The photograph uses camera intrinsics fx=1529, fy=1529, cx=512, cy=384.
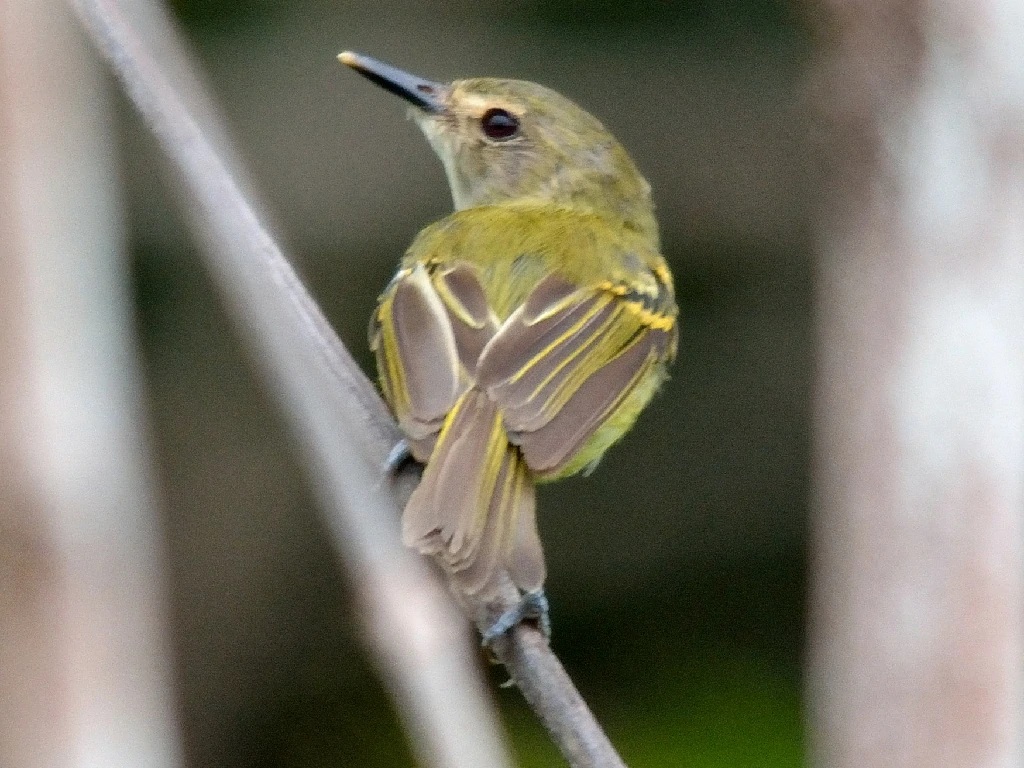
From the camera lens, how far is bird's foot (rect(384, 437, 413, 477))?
1.95 metres

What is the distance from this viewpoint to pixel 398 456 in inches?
77.9

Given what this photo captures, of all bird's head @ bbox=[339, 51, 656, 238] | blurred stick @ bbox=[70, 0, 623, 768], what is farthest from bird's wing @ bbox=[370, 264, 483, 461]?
bird's head @ bbox=[339, 51, 656, 238]

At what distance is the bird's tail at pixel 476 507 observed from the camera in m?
1.75

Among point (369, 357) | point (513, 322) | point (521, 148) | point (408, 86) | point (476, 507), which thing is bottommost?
point (369, 357)

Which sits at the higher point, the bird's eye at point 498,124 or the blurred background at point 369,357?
the bird's eye at point 498,124

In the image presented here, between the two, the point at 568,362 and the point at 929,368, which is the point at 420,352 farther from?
the point at 929,368

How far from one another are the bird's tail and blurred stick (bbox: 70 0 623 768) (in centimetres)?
6

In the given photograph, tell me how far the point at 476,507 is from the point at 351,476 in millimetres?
784

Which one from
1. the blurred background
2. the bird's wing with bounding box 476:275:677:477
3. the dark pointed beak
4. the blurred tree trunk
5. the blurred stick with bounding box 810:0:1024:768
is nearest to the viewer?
the blurred stick with bounding box 810:0:1024:768

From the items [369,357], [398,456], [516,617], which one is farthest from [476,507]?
[369,357]

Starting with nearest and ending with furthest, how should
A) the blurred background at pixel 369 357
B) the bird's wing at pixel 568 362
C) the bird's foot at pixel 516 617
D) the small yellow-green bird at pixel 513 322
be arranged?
the bird's foot at pixel 516 617 → the small yellow-green bird at pixel 513 322 → the bird's wing at pixel 568 362 → the blurred background at pixel 369 357

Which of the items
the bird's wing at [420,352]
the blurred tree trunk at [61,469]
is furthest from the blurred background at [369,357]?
the blurred tree trunk at [61,469]

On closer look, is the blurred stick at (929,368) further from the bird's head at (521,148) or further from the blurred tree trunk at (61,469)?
the bird's head at (521,148)

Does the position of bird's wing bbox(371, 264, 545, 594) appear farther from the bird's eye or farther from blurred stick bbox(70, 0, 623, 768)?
the bird's eye
